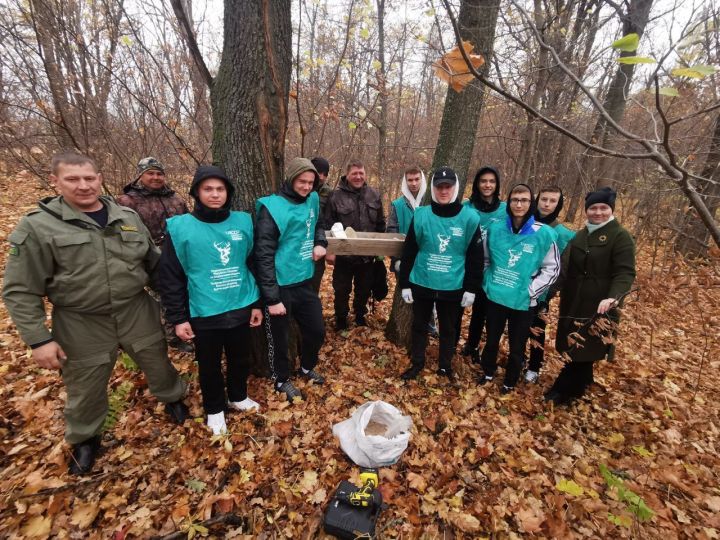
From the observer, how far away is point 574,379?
3375 millimetres

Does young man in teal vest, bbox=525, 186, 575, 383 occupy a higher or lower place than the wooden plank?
higher

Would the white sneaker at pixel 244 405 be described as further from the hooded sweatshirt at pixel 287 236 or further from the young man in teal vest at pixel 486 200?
the young man in teal vest at pixel 486 200

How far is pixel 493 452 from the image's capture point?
113 inches

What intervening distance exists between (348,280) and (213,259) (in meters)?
2.12

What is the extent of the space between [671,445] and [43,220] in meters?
5.39

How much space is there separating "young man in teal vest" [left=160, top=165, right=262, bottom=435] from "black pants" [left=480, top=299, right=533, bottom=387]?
2317 mm

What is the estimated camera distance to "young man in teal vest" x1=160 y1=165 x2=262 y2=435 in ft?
8.06

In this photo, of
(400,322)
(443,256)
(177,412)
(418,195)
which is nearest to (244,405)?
(177,412)

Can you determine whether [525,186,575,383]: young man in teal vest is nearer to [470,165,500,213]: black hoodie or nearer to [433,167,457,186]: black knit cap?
[470,165,500,213]: black hoodie

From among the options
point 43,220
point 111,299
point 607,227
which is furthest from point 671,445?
point 43,220

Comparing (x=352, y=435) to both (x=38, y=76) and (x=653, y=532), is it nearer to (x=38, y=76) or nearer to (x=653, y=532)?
(x=653, y=532)

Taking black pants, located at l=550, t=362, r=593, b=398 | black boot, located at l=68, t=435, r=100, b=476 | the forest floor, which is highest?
black pants, located at l=550, t=362, r=593, b=398

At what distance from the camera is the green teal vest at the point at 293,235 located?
288 cm

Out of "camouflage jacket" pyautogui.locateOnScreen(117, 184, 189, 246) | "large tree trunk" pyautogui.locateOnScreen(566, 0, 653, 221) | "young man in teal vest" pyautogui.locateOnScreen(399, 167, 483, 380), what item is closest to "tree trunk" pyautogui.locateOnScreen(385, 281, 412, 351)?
"young man in teal vest" pyautogui.locateOnScreen(399, 167, 483, 380)
